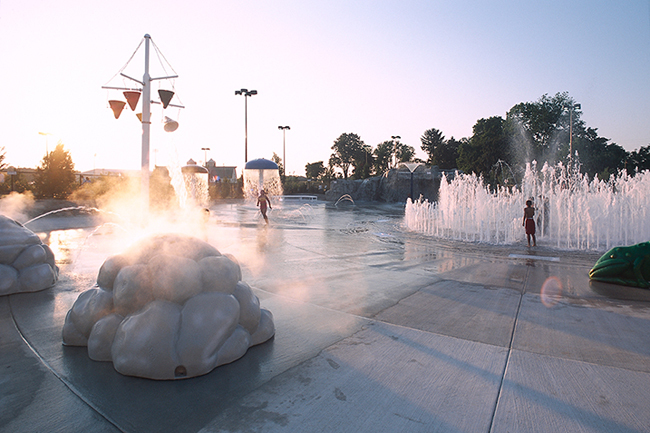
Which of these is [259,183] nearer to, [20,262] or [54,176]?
[54,176]

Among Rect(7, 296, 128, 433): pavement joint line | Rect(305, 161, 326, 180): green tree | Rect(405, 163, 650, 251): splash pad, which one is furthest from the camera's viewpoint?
Rect(305, 161, 326, 180): green tree

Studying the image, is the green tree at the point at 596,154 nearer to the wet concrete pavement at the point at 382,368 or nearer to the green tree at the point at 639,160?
the green tree at the point at 639,160

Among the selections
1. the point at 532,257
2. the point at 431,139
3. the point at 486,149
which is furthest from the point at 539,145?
the point at 532,257

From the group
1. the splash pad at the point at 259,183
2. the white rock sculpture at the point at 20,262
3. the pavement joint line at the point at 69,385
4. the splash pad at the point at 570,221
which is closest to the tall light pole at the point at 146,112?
the white rock sculpture at the point at 20,262

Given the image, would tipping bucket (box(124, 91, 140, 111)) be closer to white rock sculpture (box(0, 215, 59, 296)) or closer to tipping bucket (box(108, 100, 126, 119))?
tipping bucket (box(108, 100, 126, 119))

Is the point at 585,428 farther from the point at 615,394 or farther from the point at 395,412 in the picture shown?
the point at 395,412

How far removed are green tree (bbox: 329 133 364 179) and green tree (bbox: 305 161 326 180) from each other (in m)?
5.09

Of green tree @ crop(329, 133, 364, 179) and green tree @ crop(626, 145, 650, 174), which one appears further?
green tree @ crop(329, 133, 364, 179)

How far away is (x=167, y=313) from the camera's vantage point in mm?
3287

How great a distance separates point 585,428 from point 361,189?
40197mm

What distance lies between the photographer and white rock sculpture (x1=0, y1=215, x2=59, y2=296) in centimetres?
553

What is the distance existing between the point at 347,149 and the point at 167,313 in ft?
264

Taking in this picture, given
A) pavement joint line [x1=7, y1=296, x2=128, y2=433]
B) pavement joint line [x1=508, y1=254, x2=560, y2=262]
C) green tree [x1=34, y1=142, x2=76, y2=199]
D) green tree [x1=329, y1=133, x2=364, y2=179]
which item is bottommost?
pavement joint line [x1=7, y1=296, x2=128, y2=433]

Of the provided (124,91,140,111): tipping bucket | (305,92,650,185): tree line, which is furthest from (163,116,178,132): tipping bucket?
(305,92,650,185): tree line
